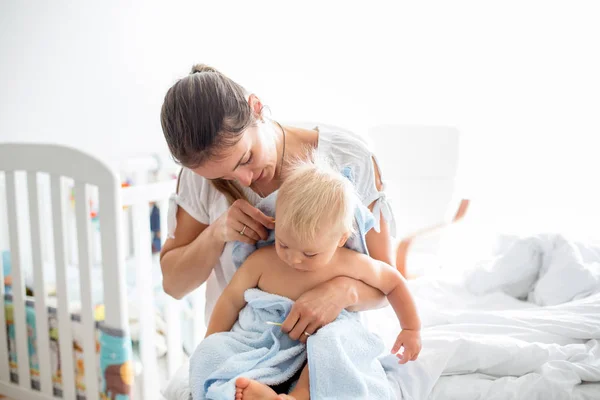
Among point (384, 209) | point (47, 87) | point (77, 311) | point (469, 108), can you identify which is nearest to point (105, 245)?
point (77, 311)

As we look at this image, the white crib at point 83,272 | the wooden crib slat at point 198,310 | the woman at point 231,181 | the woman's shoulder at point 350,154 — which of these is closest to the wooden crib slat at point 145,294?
the white crib at point 83,272

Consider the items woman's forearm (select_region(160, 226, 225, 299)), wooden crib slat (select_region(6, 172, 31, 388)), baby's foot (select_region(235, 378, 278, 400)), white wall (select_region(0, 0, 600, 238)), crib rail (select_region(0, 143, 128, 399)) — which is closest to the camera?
baby's foot (select_region(235, 378, 278, 400))

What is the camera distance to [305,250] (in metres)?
1.13

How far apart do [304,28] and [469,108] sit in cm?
101

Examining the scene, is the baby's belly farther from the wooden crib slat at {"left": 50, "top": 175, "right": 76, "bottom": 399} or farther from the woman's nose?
the wooden crib slat at {"left": 50, "top": 175, "right": 76, "bottom": 399}

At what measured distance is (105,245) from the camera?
169cm

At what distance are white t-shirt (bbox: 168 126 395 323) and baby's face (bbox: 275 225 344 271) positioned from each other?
0.20m

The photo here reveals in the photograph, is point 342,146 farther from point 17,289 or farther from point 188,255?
point 17,289

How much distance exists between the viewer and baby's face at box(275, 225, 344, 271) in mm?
1127

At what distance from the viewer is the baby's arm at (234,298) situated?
1241 mm

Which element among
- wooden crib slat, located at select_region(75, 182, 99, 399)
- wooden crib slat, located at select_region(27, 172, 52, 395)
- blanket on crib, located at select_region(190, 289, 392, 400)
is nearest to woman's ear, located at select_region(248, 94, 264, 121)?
blanket on crib, located at select_region(190, 289, 392, 400)

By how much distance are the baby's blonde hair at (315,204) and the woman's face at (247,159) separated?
80 millimetres

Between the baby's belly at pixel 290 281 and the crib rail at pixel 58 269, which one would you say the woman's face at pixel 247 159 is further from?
the crib rail at pixel 58 269

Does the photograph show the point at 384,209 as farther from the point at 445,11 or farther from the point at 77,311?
the point at 445,11
